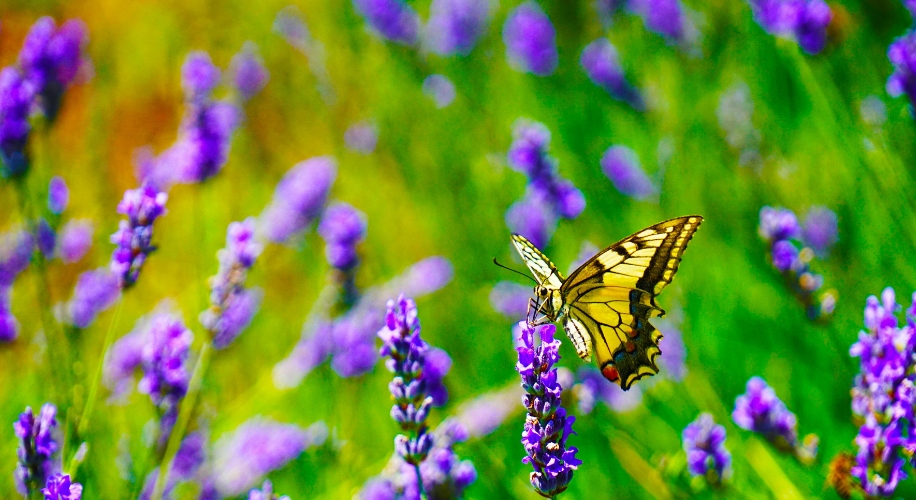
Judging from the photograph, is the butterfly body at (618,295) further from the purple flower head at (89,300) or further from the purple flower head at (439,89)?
the purple flower head at (439,89)

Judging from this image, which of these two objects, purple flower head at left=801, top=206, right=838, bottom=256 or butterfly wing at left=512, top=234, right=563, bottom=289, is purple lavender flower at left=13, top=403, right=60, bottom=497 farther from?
purple flower head at left=801, top=206, right=838, bottom=256

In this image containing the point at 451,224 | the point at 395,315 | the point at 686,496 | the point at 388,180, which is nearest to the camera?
the point at 395,315

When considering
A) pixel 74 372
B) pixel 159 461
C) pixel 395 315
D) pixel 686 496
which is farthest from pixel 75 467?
pixel 686 496

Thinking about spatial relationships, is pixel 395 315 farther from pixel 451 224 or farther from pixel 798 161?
pixel 798 161

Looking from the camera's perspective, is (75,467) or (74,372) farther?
(74,372)

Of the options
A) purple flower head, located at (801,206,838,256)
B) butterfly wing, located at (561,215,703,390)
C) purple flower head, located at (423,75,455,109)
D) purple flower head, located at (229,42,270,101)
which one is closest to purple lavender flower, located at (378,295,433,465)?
butterfly wing, located at (561,215,703,390)

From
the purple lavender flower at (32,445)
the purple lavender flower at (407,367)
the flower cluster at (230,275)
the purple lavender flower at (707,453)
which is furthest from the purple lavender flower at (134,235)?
the purple lavender flower at (707,453)
